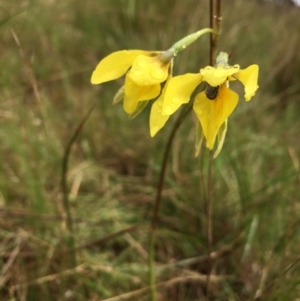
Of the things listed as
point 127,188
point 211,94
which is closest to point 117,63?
point 211,94

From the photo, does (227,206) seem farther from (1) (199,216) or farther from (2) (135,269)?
(2) (135,269)

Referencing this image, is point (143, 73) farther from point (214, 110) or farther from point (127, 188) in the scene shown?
point (127, 188)

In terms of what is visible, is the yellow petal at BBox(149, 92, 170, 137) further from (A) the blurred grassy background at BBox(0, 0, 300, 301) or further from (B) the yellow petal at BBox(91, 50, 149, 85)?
(A) the blurred grassy background at BBox(0, 0, 300, 301)

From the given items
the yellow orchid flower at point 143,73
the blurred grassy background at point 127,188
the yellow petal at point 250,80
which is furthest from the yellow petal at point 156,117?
the blurred grassy background at point 127,188

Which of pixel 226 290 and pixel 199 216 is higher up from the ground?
pixel 199 216

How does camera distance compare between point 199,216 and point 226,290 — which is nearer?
point 226,290

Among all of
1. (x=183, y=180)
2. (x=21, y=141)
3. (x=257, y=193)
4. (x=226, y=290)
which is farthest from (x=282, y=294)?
(x=21, y=141)
